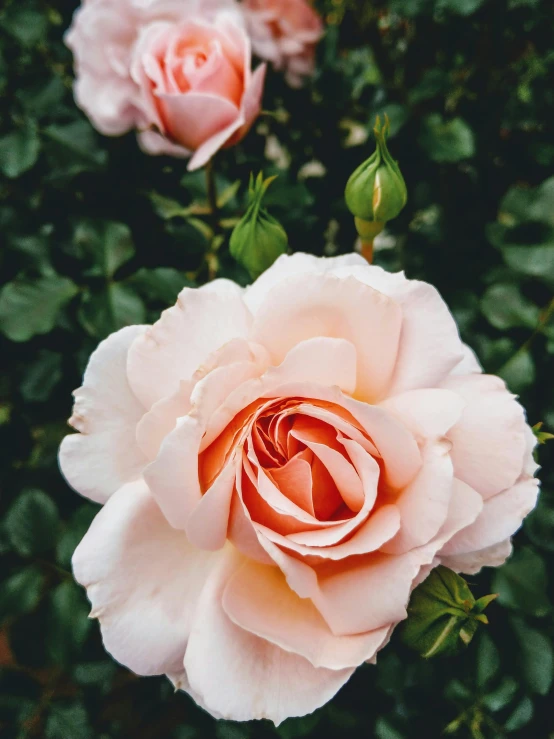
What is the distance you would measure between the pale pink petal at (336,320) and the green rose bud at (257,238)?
4.9 inches

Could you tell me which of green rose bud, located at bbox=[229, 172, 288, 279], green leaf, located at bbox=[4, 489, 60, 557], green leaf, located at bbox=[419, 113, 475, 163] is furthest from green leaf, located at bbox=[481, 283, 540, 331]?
green leaf, located at bbox=[4, 489, 60, 557]

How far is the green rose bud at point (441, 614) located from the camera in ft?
1.18

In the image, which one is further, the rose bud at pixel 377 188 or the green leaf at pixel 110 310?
the green leaf at pixel 110 310

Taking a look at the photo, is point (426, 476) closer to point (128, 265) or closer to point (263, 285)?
point (263, 285)

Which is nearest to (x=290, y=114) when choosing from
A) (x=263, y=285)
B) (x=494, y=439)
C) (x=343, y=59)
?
(x=343, y=59)

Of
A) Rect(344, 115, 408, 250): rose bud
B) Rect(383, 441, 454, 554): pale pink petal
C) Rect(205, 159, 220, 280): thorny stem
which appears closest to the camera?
Rect(383, 441, 454, 554): pale pink petal

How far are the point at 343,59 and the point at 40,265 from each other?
52cm

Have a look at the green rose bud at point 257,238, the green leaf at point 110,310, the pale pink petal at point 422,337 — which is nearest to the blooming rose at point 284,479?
the pale pink petal at point 422,337

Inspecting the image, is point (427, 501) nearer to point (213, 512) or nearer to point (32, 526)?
point (213, 512)

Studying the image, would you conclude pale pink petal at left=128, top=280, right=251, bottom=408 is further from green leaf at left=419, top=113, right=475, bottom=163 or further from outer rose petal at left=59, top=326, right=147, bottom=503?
green leaf at left=419, top=113, right=475, bottom=163

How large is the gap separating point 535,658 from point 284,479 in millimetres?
369

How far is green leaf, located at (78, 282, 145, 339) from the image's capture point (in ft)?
2.01

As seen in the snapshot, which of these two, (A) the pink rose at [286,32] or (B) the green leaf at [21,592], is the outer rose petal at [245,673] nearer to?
(B) the green leaf at [21,592]

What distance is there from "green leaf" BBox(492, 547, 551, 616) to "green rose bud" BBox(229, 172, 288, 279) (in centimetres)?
36
